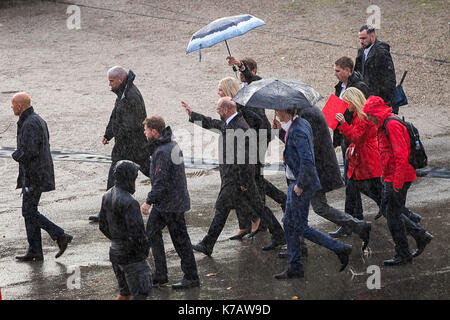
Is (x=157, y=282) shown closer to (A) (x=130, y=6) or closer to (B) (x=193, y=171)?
(B) (x=193, y=171)

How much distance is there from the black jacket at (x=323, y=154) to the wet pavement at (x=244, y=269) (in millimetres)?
799

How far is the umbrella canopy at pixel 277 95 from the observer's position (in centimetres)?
775

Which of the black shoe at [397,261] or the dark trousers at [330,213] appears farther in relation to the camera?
the dark trousers at [330,213]

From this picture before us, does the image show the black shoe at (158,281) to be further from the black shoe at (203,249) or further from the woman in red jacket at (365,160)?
the woman in red jacket at (365,160)

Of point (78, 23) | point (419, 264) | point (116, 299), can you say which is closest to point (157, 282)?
point (116, 299)

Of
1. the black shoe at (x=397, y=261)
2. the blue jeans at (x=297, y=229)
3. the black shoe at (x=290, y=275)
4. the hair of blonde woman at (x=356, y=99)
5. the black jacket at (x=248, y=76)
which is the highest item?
the black jacket at (x=248, y=76)

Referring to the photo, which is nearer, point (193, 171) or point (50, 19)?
point (193, 171)

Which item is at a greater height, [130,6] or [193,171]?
[130,6]

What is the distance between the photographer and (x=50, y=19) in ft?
75.5

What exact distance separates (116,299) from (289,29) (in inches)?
578

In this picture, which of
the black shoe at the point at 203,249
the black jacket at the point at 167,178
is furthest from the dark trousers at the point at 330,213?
the black jacket at the point at 167,178

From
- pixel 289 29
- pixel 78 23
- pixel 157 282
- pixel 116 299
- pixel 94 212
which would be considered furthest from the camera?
pixel 78 23

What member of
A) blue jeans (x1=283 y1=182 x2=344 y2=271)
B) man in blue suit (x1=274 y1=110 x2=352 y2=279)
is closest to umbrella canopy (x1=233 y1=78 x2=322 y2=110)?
man in blue suit (x1=274 y1=110 x2=352 y2=279)

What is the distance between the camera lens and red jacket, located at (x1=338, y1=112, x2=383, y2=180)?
8711 mm
